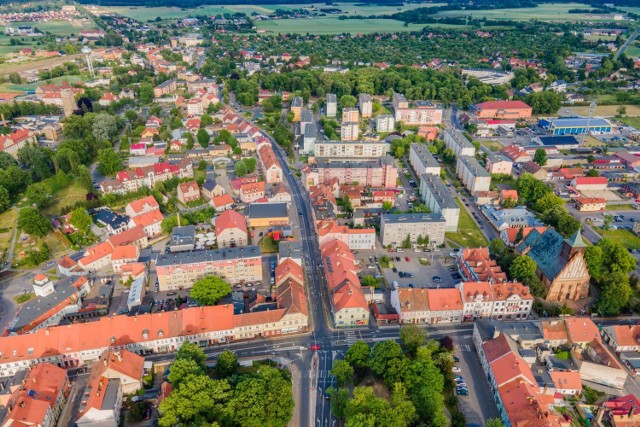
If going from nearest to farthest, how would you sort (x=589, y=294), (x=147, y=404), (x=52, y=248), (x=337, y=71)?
(x=147, y=404), (x=589, y=294), (x=52, y=248), (x=337, y=71)

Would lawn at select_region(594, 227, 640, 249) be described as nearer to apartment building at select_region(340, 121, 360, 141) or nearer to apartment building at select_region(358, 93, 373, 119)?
apartment building at select_region(340, 121, 360, 141)

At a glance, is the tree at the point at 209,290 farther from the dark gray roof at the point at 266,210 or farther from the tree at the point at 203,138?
the tree at the point at 203,138

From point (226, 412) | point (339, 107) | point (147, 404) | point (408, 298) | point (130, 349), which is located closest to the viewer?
point (226, 412)

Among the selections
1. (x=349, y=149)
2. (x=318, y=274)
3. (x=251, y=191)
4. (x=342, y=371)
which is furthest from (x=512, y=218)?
(x=251, y=191)

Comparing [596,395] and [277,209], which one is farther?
[277,209]

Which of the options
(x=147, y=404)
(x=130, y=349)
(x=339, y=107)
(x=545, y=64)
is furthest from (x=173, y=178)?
(x=545, y=64)

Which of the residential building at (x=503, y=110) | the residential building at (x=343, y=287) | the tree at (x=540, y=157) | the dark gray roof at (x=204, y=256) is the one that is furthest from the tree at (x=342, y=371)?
the residential building at (x=503, y=110)

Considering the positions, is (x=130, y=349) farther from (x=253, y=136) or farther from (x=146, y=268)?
(x=253, y=136)
